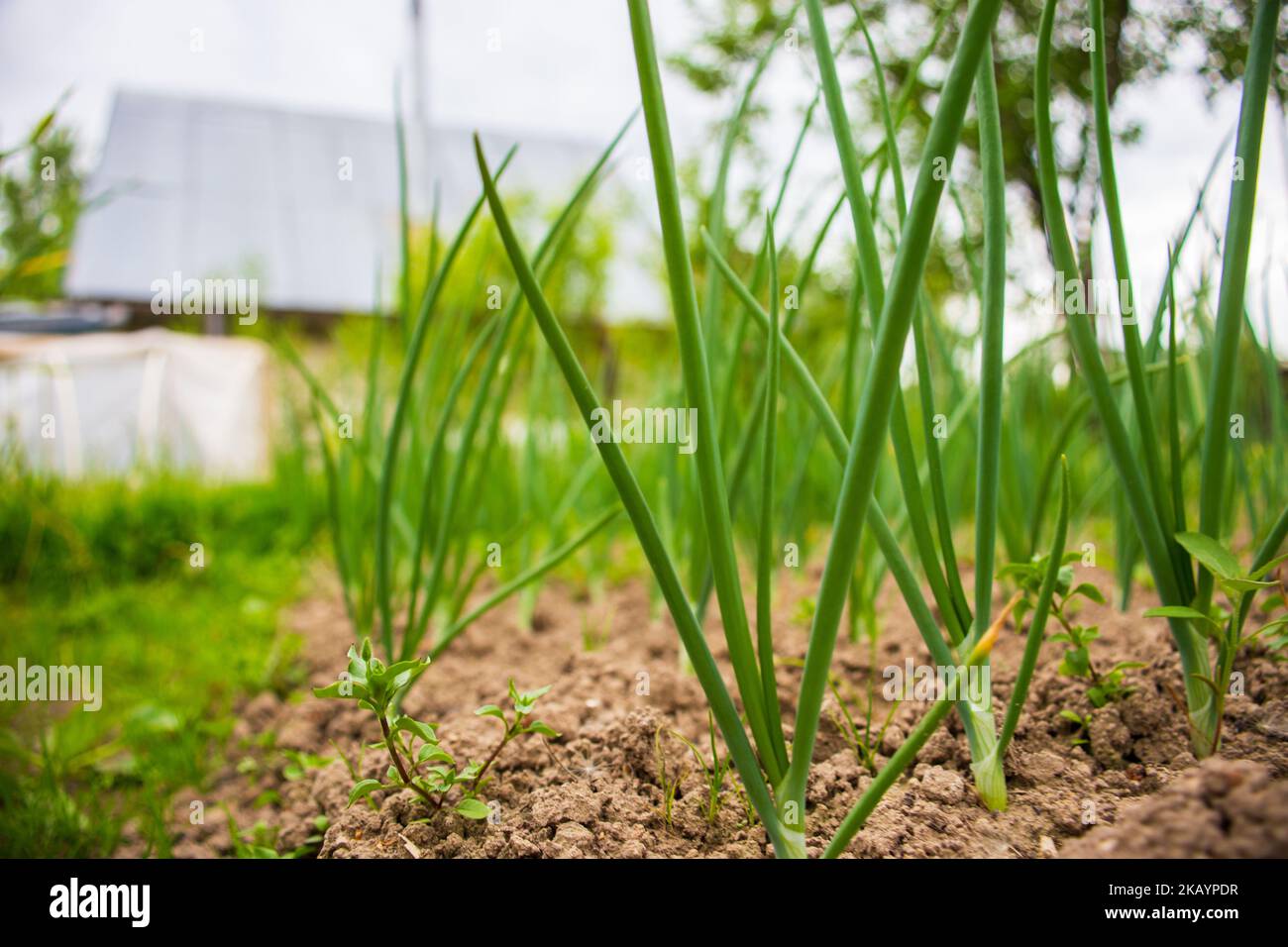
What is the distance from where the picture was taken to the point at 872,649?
974 mm

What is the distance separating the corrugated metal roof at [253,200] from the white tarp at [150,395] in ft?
13.2

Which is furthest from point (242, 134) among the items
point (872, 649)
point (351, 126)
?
point (872, 649)

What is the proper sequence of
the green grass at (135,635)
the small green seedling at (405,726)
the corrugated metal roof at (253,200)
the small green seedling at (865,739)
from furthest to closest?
the corrugated metal roof at (253,200), the green grass at (135,635), the small green seedling at (865,739), the small green seedling at (405,726)

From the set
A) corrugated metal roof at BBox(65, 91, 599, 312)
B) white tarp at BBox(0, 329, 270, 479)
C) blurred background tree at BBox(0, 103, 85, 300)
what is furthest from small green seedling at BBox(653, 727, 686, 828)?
corrugated metal roof at BBox(65, 91, 599, 312)

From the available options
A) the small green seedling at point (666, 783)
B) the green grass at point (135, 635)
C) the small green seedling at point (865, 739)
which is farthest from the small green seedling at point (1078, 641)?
the green grass at point (135, 635)

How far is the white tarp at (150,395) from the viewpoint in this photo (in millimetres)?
5227

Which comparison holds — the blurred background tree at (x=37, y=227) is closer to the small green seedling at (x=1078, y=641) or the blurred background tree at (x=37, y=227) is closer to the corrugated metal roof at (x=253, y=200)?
the small green seedling at (x=1078, y=641)

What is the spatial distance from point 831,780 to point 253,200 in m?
12.4

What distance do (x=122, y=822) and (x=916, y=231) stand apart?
3.39 feet

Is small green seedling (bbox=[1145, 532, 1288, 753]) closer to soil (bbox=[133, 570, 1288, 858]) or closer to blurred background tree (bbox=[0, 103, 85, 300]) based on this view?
soil (bbox=[133, 570, 1288, 858])

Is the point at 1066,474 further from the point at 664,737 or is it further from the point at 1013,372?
the point at 1013,372

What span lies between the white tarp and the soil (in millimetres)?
4566

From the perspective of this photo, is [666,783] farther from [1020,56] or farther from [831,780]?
[1020,56]

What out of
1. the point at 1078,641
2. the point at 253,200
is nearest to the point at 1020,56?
the point at 1078,641
